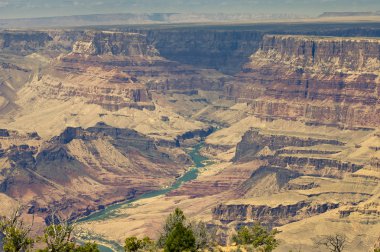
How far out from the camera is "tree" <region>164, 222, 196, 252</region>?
91375 mm

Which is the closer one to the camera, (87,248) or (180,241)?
(87,248)

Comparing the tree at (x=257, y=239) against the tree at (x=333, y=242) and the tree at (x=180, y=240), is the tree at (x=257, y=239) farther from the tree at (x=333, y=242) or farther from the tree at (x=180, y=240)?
the tree at (x=180, y=240)

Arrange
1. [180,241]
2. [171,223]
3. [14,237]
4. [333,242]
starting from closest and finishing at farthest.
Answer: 1. [14,237]
2. [180,241]
3. [171,223]
4. [333,242]

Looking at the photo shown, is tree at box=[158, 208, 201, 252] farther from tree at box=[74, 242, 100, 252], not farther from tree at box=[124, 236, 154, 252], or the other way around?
tree at box=[74, 242, 100, 252]

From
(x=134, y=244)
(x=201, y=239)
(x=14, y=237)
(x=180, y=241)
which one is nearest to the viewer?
(x=14, y=237)

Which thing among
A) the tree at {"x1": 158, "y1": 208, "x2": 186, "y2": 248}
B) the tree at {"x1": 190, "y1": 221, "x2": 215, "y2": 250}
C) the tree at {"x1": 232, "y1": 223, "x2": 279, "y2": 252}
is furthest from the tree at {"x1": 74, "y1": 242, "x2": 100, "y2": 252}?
the tree at {"x1": 232, "y1": 223, "x2": 279, "y2": 252}

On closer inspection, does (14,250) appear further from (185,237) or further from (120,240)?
(120,240)

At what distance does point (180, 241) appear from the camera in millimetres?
91875

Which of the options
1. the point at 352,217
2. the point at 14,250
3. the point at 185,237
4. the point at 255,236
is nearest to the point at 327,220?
the point at 352,217

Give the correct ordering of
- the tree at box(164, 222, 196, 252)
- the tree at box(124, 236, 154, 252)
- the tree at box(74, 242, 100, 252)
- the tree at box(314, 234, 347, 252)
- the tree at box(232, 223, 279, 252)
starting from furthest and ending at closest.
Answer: the tree at box(232, 223, 279, 252) → the tree at box(314, 234, 347, 252) → the tree at box(164, 222, 196, 252) → the tree at box(124, 236, 154, 252) → the tree at box(74, 242, 100, 252)

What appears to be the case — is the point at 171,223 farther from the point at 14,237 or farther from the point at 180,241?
the point at 14,237

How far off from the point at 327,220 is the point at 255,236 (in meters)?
78.4

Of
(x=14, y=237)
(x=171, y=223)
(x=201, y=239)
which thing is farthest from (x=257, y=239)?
(x=14, y=237)

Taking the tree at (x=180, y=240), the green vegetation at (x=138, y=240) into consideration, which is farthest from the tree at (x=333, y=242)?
the tree at (x=180, y=240)
